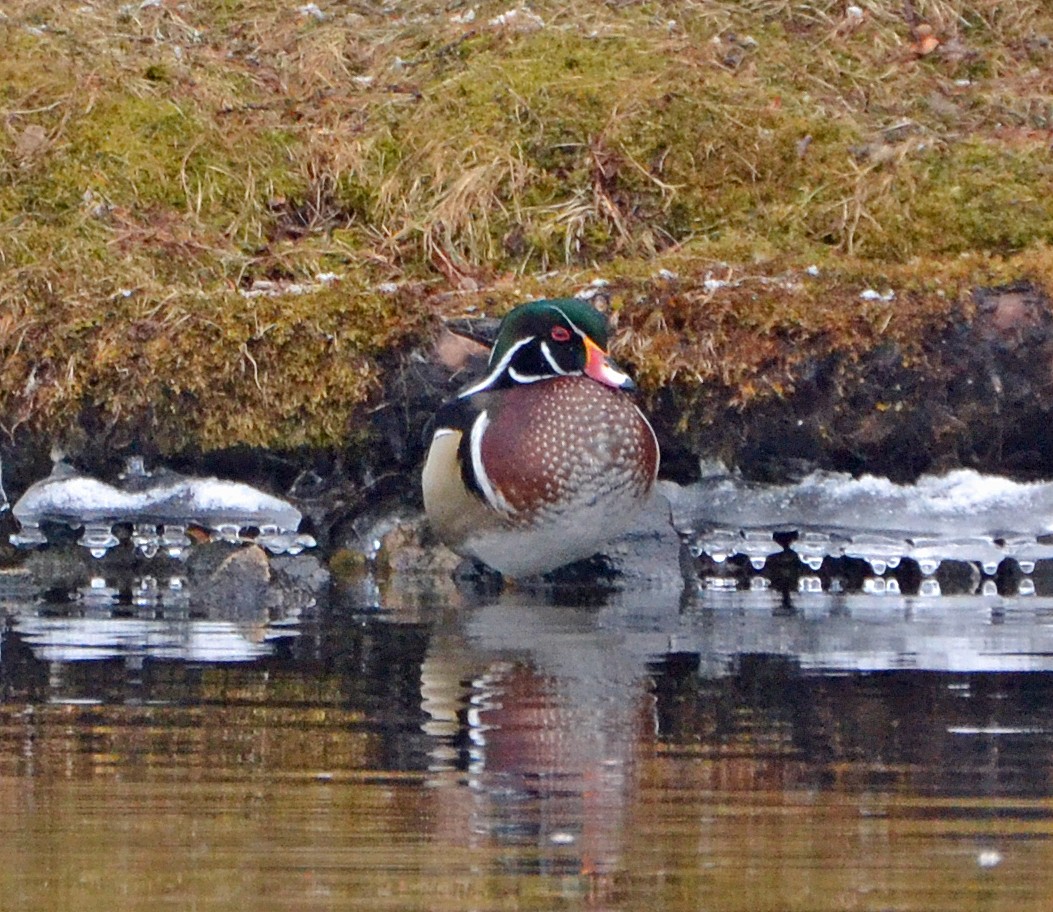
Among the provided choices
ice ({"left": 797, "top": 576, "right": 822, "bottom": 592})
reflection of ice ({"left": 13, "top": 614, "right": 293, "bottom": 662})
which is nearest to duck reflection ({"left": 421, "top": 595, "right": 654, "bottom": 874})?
reflection of ice ({"left": 13, "top": 614, "right": 293, "bottom": 662})

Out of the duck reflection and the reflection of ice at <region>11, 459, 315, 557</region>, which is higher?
the reflection of ice at <region>11, 459, 315, 557</region>

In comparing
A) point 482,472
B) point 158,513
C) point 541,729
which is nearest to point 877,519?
point 482,472

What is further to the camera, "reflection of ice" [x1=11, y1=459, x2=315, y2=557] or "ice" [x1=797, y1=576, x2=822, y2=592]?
"reflection of ice" [x1=11, y1=459, x2=315, y2=557]

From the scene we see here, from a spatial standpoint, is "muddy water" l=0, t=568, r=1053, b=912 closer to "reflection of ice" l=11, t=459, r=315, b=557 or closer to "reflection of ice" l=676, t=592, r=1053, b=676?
"reflection of ice" l=676, t=592, r=1053, b=676

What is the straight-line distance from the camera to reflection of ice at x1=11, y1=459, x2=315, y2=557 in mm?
6801

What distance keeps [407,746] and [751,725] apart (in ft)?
2.54

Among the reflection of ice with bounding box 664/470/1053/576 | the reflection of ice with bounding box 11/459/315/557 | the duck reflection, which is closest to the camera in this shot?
the duck reflection

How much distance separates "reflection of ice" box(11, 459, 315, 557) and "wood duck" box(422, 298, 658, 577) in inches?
27.9

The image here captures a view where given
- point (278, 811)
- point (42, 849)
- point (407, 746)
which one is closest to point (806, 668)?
point (407, 746)

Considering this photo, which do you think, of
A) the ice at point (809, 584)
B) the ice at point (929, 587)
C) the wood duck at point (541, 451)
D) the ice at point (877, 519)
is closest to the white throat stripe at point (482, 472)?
the wood duck at point (541, 451)

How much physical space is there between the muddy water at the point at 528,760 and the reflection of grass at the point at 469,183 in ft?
4.19

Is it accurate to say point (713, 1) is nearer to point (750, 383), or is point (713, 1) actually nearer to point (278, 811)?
point (750, 383)

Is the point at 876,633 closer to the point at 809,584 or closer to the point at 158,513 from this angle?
the point at 809,584

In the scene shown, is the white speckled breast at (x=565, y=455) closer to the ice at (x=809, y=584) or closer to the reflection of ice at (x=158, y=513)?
the ice at (x=809, y=584)
